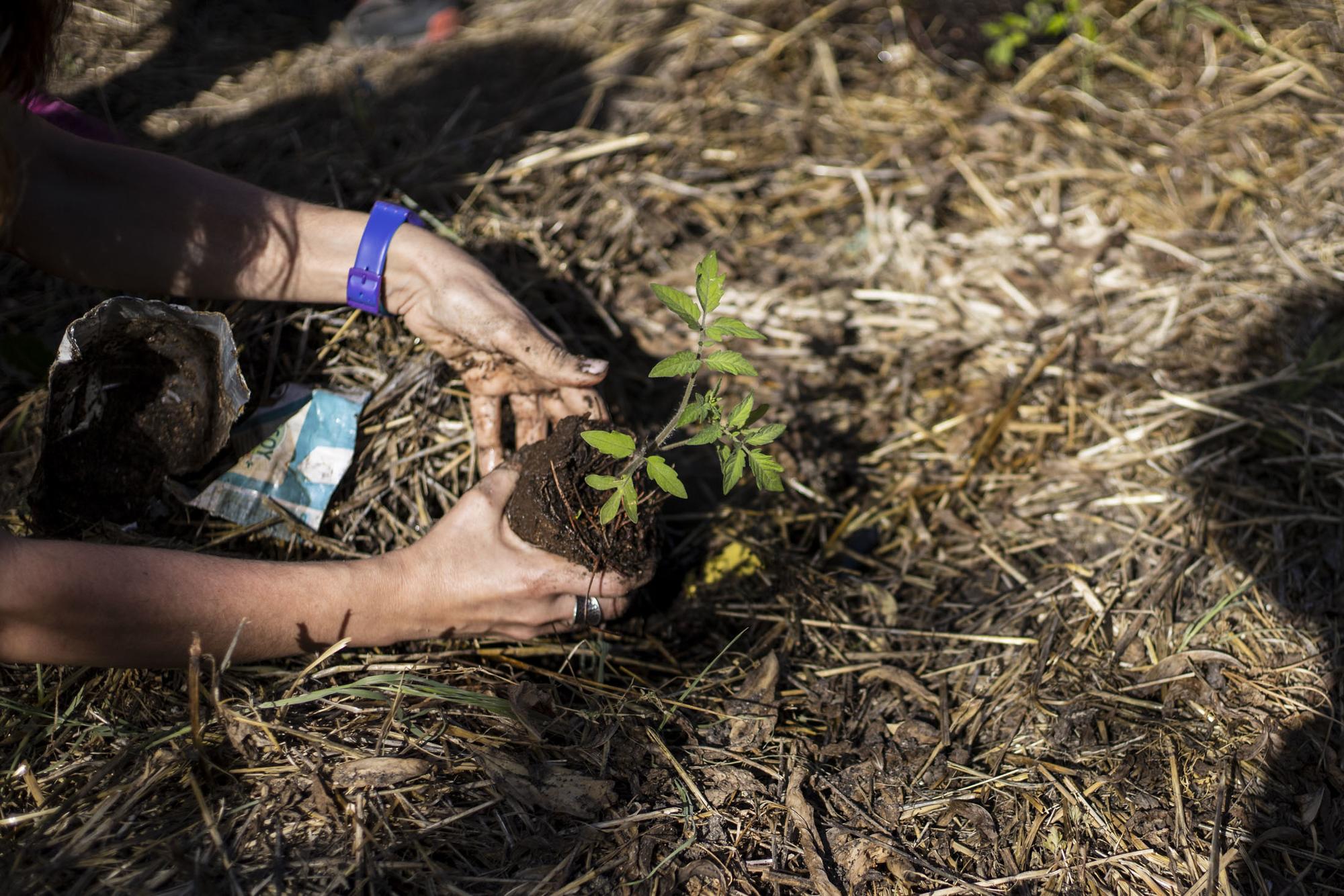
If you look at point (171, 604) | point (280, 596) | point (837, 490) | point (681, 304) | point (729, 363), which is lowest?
point (837, 490)

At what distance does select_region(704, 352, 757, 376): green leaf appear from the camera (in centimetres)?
175

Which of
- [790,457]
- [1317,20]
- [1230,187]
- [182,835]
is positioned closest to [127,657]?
[182,835]

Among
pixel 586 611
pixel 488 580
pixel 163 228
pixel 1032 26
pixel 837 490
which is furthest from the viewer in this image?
pixel 1032 26

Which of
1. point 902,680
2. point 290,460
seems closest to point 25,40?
point 290,460

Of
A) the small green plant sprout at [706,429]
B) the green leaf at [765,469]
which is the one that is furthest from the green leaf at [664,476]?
the green leaf at [765,469]

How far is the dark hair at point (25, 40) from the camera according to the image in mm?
1545

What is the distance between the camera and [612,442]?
1759mm

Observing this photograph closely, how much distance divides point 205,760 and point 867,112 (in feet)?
11.4

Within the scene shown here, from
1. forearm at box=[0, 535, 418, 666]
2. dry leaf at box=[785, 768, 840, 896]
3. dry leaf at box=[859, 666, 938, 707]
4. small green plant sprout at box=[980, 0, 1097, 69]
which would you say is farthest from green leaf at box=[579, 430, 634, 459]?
small green plant sprout at box=[980, 0, 1097, 69]

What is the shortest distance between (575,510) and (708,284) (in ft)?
2.04

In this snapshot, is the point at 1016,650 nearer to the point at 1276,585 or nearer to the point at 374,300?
the point at 1276,585

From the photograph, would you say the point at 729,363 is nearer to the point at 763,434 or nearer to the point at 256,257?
the point at 763,434

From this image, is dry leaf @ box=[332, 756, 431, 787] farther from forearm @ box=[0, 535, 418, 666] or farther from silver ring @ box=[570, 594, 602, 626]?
silver ring @ box=[570, 594, 602, 626]

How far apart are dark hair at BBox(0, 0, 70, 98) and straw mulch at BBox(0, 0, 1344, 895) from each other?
0.86 m
